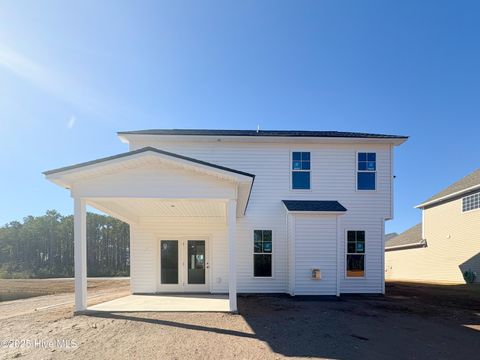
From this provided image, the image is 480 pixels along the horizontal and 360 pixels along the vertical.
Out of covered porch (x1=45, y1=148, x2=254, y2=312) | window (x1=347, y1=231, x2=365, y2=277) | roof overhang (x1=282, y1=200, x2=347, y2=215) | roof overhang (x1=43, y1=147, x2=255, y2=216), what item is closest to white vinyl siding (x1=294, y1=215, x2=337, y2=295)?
roof overhang (x1=282, y1=200, x2=347, y2=215)

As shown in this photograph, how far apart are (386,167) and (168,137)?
8860 mm

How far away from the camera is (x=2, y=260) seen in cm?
4041

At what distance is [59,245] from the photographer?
41.4m

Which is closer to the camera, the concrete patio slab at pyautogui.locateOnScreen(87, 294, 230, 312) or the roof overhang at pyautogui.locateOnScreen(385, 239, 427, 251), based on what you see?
the concrete patio slab at pyautogui.locateOnScreen(87, 294, 230, 312)

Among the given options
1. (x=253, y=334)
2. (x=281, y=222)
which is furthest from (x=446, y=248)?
(x=253, y=334)

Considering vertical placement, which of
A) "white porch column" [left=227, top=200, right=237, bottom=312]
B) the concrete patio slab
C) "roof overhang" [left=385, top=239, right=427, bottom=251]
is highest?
"white porch column" [left=227, top=200, right=237, bottom=312]

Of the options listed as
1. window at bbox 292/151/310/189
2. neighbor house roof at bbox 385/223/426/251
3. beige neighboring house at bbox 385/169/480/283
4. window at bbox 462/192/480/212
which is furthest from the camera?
neighbor house roof at bbox 385/223/426/251

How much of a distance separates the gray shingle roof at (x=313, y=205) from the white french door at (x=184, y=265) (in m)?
3.63

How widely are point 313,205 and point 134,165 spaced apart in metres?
7.02

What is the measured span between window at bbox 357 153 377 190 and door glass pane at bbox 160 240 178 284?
25.6ft

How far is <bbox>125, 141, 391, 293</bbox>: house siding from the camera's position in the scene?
12.6 meters

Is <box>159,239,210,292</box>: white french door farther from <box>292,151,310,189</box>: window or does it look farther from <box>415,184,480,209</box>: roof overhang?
<box>415,184,480,209</box>: roof overhang

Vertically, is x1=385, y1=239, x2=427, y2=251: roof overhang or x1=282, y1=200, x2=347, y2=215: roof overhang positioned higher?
x1=282, y1=200, x2=347, y2=215: roof overhang

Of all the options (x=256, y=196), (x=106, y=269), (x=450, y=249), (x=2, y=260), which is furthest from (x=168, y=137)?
(x=2, y=260)
